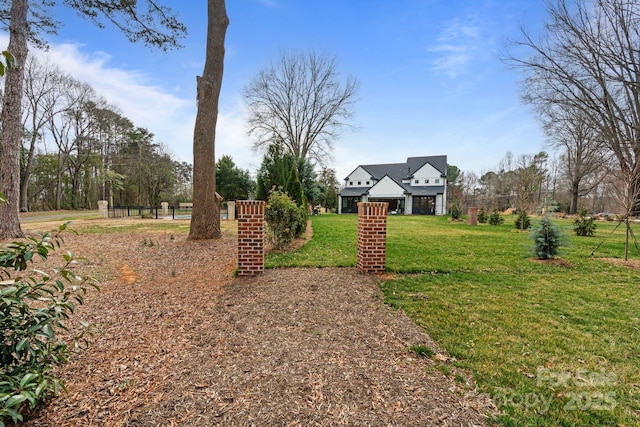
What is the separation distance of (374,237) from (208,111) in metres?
5.53

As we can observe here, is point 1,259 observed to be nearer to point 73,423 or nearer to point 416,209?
point 73,423

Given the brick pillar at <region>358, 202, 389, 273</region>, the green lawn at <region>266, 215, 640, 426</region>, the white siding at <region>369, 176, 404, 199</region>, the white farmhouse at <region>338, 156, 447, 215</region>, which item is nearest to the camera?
the green lawn at <region>266, 215, 640, 426</region>

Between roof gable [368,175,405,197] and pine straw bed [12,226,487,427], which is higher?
roof gable [368,175,405,197]

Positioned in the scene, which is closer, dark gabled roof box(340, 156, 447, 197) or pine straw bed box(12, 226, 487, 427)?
pine straw bed box(12, 226, 487, 427)

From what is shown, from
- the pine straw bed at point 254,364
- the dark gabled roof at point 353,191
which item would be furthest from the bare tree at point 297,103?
the pine straw bed at point 254,364

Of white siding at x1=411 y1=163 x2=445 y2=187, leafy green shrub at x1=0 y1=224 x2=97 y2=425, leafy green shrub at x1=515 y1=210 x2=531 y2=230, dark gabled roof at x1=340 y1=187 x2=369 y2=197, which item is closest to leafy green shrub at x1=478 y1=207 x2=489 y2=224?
leafy green shrub at x1=515 y1=210 x2=531 y2=230

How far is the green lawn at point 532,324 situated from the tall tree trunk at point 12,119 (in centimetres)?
723

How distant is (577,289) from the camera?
3.95m

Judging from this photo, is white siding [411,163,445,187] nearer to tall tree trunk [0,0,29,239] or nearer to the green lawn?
the green lawn

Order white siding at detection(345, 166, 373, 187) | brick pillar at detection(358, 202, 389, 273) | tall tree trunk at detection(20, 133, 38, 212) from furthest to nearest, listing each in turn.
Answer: white siding at detection(345, 166, 373, 187)
tall tree trunk at detection(20, 133, 38, 212)
brick pillar at detection(358, 202, 389, 273)

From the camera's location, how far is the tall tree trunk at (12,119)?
21.6ft

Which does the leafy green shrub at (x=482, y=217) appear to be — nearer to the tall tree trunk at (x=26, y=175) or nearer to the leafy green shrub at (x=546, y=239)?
the leafy green shrub at (x=546, y=239)

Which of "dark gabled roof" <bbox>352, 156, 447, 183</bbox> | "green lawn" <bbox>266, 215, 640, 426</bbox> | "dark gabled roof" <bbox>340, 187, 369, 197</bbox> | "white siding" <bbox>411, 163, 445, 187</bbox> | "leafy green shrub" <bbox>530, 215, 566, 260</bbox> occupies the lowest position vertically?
"green lawn" <bbox>266, 215, 640, 426</bbox>

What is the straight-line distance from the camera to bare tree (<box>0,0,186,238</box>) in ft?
21.7
